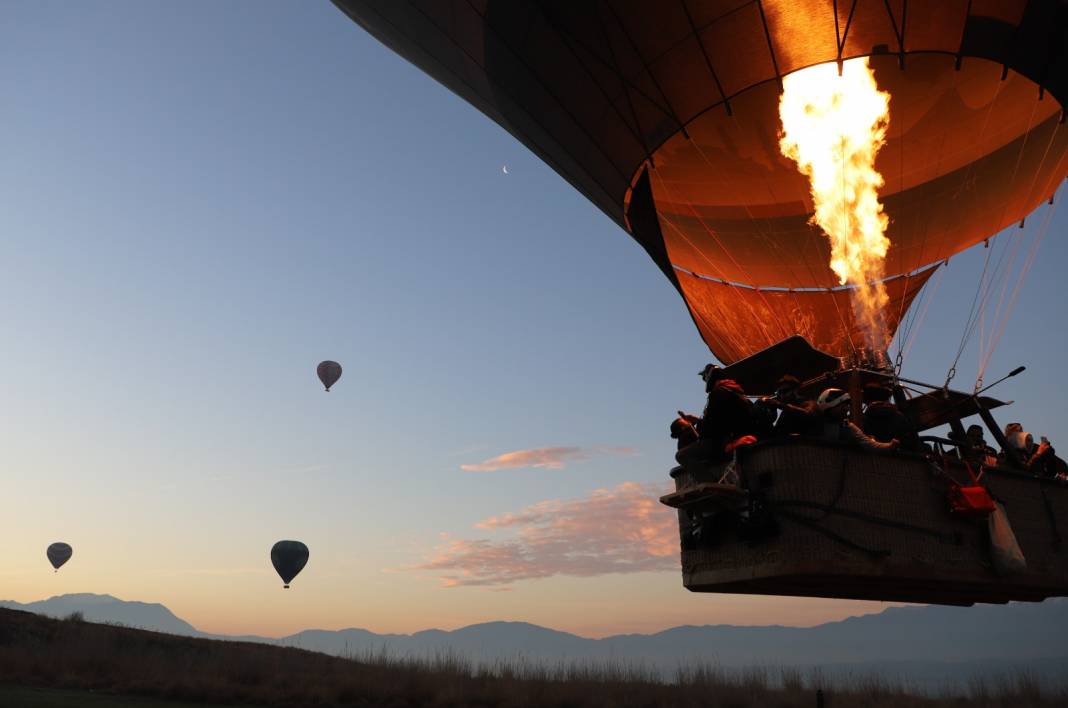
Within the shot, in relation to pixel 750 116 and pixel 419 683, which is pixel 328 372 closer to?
pixel 419 683

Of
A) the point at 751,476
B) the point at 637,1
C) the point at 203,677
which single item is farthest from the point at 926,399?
the point at 203,677

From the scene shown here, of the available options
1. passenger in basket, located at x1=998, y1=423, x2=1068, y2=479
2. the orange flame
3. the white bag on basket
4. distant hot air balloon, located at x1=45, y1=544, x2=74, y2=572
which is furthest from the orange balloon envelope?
distant hot air balloon, located at x1=45, y1=544, x2=74, y2=572

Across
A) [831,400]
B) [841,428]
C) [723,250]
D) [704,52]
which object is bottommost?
[841,428]

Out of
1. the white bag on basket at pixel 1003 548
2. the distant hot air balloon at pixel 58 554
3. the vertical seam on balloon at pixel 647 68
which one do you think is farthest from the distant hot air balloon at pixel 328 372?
the white bag on basket at pixel 1003 548

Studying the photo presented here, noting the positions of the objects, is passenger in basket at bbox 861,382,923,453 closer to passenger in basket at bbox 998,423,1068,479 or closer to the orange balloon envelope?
passenger in basket at bbox 998,423,1068,479

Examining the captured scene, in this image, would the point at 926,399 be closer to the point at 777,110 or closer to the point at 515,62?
the point at 777,110

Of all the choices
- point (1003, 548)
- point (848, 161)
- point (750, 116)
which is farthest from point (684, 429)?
point (848, 161)
